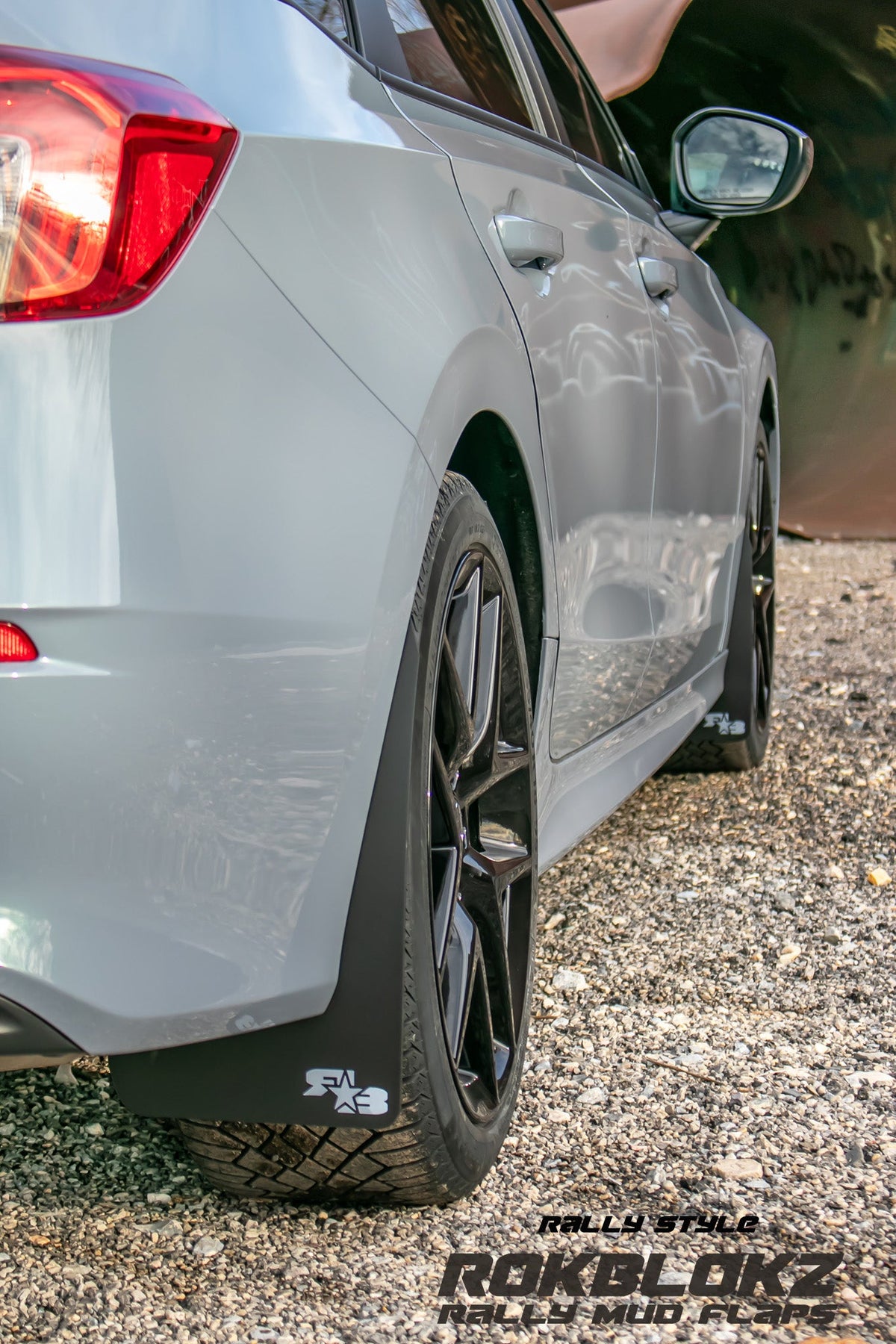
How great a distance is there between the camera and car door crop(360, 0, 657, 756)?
2000 millimetres

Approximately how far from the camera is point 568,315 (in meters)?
2.22

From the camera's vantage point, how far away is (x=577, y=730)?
2.46m

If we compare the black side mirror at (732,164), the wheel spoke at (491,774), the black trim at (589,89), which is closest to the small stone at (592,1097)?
the wheel spoke at (491,774)

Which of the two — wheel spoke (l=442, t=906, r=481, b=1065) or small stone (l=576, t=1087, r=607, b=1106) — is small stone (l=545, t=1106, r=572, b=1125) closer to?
small stone (l=576, t=1087, r=607, b=1106)

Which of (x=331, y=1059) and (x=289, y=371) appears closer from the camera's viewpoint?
(x=289, y=371)

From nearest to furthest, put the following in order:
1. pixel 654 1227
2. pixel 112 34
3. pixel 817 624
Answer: pixel 112 34, pixel 654 1227, pixel 817 624

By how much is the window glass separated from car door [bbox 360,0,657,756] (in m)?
0.08

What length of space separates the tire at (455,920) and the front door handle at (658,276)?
99cm

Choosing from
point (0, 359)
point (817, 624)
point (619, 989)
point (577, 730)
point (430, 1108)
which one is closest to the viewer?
point (0, 359)

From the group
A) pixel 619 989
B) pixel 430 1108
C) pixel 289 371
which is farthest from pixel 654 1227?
pixel 289 371

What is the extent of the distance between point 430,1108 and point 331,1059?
0.54 feet

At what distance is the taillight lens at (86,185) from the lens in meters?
1.31

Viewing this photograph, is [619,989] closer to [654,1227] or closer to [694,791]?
[654,1227]

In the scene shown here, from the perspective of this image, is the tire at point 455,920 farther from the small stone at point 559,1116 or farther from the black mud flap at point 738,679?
the black mud flap at point 738,679
